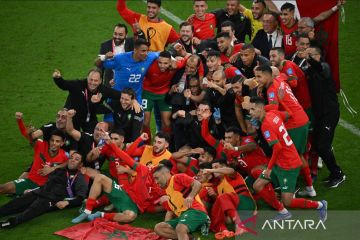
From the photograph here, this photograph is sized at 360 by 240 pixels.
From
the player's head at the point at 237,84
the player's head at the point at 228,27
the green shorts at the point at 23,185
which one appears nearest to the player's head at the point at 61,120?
the green shorts at the point at 23,185

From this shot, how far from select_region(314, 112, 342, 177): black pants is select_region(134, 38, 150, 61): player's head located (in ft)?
9.01

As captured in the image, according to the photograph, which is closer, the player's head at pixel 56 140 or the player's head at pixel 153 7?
the player's head at pixel 56 140

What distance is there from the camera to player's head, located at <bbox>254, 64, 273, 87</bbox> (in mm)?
12406

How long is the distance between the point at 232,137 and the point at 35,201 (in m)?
2.82

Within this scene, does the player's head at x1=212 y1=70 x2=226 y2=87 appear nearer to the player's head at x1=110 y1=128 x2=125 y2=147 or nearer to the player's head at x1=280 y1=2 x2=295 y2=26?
the player's head at x1=110 y1=128 x2=125 y2=147

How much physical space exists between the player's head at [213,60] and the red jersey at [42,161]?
2.43 m

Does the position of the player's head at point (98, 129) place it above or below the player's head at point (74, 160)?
above

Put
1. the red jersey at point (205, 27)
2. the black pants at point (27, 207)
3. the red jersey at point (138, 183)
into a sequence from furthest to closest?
the red jersey at point (205, 27), the red jersey at point (138, 183), the black pants at point (27, 207)

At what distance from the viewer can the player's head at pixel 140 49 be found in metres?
13.9

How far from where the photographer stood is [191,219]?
11578mm

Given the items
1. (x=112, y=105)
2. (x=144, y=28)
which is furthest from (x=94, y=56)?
(x=112, y=105)

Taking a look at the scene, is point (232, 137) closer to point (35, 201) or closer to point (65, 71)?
point (35, 201)

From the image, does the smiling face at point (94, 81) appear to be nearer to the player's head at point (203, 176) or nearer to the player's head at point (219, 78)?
the player's head at point (219, 78)

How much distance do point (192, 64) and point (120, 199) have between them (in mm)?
2418
